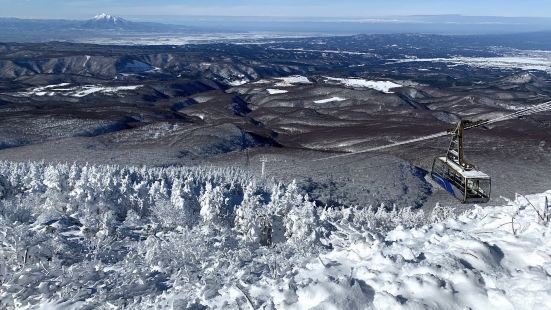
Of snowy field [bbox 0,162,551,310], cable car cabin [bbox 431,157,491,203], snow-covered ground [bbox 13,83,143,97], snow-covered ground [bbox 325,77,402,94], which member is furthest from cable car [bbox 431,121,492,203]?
snow-covered ground [bbox 325,77,402,94]

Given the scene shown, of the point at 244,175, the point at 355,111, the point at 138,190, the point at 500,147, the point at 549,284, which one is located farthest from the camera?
the point at 355,111

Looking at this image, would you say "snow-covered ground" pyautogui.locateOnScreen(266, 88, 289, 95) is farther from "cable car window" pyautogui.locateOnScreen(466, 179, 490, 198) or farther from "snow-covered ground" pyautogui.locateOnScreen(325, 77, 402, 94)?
"cable car window" pyautogui.locateOnScreen(466, 179, 490, 198)

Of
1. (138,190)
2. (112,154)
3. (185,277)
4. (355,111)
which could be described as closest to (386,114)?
(355,111)

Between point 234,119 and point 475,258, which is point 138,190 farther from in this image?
point 234,119

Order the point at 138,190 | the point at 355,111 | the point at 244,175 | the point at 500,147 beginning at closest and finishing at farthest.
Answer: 1. the point at 138,190
2. the point at 244,175
3. the point at 500,147
4. the point at 355,111

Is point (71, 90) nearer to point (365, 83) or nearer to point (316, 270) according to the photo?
point (365, 83)

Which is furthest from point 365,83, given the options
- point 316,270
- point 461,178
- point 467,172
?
point 316,270
